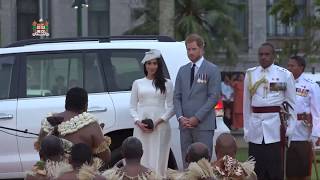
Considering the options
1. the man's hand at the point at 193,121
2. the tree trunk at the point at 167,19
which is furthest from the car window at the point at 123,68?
the tree trunk at the point at 167,19

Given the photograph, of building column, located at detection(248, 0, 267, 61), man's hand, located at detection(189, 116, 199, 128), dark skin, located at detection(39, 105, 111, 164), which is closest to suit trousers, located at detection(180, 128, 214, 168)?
man's hand, located at detection(189, 116, 199, 128)

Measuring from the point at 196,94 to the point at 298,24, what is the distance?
15.6 meters

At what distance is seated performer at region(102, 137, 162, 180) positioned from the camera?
672 centimetres

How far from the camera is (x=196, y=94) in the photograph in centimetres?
916

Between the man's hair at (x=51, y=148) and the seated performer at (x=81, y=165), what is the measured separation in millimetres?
237

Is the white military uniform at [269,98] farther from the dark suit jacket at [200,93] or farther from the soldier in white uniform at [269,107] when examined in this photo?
the dark suit jacket at [200,93]

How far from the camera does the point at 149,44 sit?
388 inches

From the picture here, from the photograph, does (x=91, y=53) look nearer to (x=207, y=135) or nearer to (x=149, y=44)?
(x=149, y=44)

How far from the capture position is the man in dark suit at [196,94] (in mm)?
9102

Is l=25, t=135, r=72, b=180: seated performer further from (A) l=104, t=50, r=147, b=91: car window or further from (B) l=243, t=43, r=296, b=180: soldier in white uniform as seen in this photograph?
(A) l=104, t=50, r=147, b=91: car window

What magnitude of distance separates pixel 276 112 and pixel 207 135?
83cm

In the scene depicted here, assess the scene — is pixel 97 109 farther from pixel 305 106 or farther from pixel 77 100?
pixel 305 106

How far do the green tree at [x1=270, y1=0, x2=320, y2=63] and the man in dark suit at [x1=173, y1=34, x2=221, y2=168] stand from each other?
41.2ft

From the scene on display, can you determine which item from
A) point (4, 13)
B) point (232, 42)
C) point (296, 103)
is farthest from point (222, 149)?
point (4, 13)
